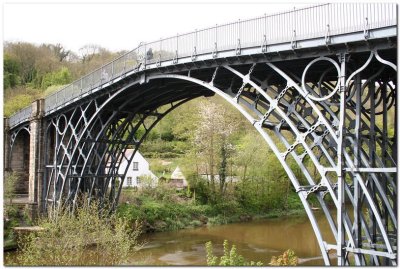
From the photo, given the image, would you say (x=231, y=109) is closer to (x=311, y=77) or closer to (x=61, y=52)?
(x=61, y=52)

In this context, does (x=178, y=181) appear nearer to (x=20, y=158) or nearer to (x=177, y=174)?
(x=177, y=174)

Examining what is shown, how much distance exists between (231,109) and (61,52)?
46.0ft

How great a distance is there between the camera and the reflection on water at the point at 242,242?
67.8 ft

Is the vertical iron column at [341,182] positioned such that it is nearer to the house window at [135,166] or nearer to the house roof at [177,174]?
the house roof at [177,174]

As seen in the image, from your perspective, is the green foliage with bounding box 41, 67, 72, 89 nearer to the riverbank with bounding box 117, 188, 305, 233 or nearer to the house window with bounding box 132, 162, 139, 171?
the house window with bounding box 132, 162, 139, 171

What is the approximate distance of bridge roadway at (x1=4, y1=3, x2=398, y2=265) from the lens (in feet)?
33.4

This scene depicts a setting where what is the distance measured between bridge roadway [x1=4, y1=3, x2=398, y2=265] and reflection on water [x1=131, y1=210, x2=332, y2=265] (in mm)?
3909

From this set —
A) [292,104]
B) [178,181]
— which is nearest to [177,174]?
[178,181]

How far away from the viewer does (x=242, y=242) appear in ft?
81.2

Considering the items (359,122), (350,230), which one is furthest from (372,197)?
(359,122)

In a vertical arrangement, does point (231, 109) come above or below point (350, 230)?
above

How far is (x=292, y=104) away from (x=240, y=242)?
14.2 meters

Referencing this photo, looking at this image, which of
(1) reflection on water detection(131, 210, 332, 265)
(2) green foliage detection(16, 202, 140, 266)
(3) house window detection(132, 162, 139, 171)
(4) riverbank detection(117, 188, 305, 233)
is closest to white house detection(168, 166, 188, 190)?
(4) riverbank detection(117, 188, 305, 233)

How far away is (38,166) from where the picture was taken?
2575cm
